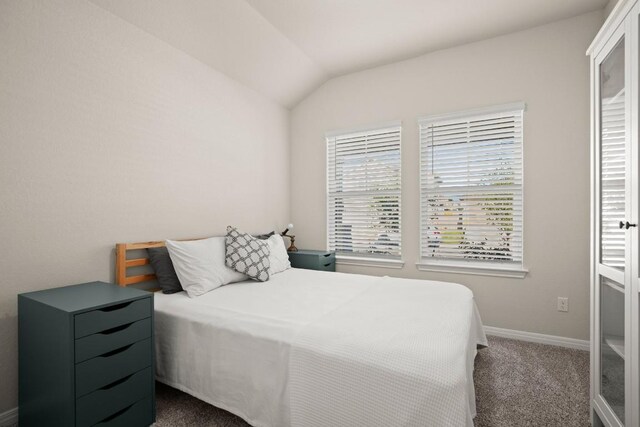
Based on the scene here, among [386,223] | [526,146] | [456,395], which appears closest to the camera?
[456,395]

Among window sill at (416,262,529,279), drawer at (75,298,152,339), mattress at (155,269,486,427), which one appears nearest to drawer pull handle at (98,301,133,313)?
drawer at (75,298,152,339)

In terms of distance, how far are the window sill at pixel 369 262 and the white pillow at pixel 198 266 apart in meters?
1.56

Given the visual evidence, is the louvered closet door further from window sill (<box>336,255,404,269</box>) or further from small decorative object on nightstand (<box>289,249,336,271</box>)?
small decorative object on nightstand (<box>289,249,336,271</box>)

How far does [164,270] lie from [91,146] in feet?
3.19

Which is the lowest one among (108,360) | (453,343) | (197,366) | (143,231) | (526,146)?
(197,366)

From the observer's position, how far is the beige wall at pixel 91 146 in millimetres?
1750

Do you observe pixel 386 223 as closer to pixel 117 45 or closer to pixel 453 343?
pixel 453 343

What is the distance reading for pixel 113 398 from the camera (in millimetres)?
1542

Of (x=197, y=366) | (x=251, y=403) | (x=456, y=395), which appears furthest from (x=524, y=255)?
(x=197, y=366)

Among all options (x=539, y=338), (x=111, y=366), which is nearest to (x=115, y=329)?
(x=111, y=366)

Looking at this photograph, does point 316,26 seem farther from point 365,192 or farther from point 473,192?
point 473,192

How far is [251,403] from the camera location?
1.57m

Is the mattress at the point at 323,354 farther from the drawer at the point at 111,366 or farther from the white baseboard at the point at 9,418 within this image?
the white baseboard at the point at 9,418

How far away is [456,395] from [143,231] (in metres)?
2.29
